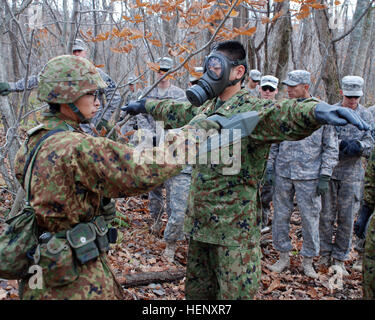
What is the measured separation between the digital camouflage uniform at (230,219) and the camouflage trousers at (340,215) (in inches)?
97.4

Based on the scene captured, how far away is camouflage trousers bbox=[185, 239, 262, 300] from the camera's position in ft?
8.72

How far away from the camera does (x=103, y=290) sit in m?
2.02

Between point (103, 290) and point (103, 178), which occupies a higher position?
point (103, 178)

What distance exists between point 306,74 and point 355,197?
1.84m

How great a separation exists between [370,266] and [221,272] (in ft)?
3.81

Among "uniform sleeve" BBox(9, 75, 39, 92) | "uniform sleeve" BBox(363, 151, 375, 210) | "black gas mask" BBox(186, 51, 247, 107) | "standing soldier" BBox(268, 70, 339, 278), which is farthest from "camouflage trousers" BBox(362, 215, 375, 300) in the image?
"uniform sleeve" BBox(9, 75, 39, 92)

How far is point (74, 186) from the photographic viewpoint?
6.41 feet

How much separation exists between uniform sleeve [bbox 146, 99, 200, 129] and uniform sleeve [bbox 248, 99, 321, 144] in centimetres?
81

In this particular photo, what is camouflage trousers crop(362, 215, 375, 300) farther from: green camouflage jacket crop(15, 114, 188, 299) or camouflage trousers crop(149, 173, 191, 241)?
camouflage trousers crop(149, 173, 191, 241)

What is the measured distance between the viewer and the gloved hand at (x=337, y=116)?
78.7 inches

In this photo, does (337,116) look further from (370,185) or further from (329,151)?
(329,151)
